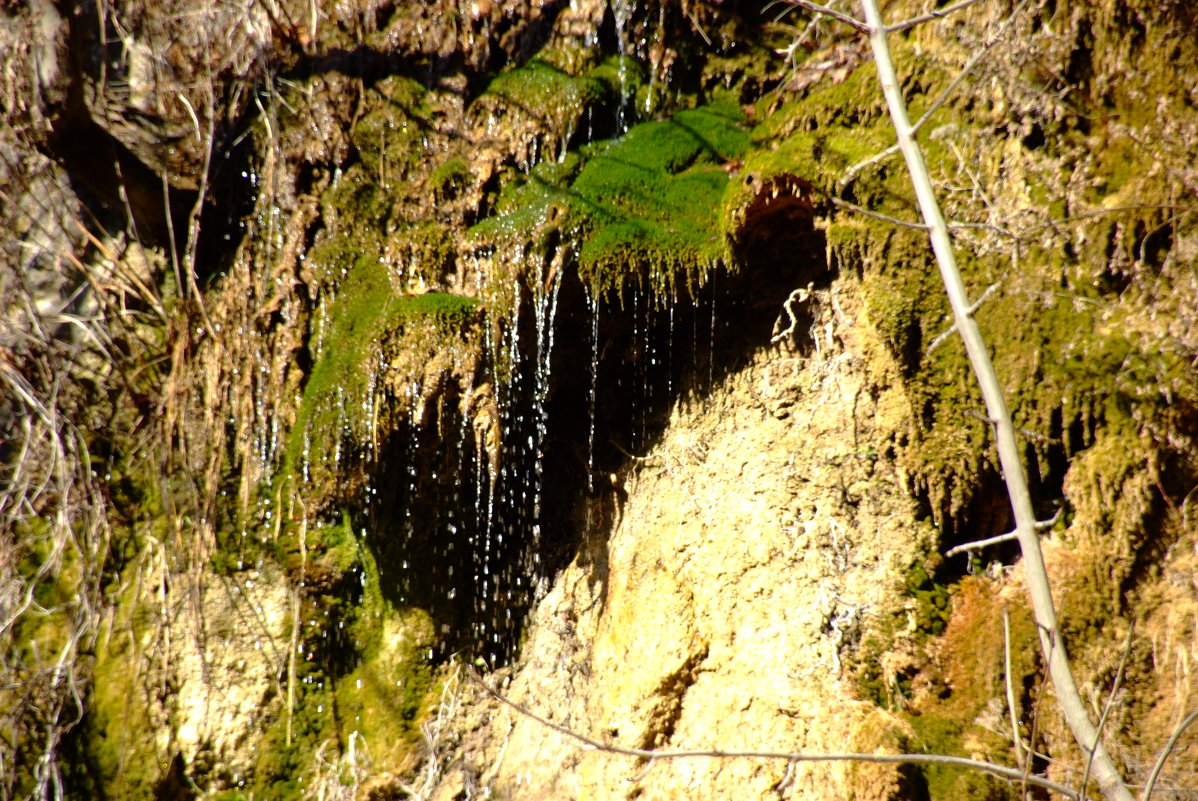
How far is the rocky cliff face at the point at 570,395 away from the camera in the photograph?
255 cm

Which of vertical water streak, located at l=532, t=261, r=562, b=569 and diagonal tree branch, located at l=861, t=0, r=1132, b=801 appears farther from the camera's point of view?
vertical water streak, located at l=532, t=261, r=562, b=569

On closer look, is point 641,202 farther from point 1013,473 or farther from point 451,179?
point 1013,473

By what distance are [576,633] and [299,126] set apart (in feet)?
11.0

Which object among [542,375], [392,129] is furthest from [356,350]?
[392,129]

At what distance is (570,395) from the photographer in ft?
13.5

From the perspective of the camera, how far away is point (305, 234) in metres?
4.39

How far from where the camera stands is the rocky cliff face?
2.55 meters

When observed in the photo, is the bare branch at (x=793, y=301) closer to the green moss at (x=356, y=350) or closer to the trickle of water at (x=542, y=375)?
the trickle of water at (x=542, y=375)

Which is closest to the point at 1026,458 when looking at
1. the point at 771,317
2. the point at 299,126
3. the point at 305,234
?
the point at 771,317

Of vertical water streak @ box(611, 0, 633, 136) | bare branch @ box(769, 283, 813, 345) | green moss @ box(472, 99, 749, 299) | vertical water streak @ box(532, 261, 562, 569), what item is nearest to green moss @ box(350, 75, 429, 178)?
green moss @ box(472, 99, 749, 299)

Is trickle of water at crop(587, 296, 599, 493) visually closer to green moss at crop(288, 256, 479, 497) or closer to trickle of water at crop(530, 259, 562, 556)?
trickle of water at crop(530, 259, 562, 556)

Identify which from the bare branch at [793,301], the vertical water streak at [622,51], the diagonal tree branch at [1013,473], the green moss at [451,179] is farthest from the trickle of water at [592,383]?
the diagonal tree branch at [1013,473]

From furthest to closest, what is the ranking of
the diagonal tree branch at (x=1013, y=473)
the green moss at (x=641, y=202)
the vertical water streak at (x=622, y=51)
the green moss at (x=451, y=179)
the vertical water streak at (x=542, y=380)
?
the vertical water streak at (x=622, y=51), the green moss at (x=451, y=179), the vertical water streak at (x=542, y=380), the green moss at (x=641, y=202), the diagonal tree branch at (x=1013, y=473)

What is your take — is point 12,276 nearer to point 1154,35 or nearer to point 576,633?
point 576,633
